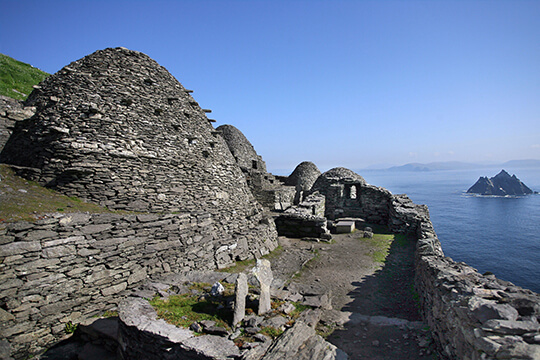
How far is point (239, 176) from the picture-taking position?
1326 cm

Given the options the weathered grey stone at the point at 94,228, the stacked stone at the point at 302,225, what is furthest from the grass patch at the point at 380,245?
the weathered grey stone at the point at 94,228

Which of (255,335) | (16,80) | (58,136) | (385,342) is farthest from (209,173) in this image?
(16,80)

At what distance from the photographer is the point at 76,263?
6527 millimetres

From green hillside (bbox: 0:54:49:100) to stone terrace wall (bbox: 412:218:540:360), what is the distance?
1990 centimetres

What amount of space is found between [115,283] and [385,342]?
6672mm

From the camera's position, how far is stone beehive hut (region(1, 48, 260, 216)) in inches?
328

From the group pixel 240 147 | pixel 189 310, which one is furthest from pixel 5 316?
pixel 240 147

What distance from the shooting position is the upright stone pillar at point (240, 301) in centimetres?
522

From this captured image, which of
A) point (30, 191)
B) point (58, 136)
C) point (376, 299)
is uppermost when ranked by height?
point (58, 136)

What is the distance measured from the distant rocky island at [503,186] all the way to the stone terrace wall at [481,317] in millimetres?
41085

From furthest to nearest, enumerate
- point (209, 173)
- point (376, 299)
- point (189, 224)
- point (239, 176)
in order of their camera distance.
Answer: point (239, 176) < point (209, 173) < point (189, 224) < point (376, 299)

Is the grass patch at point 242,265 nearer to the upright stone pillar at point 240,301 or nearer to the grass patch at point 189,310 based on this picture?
the grass patch at point 189,310

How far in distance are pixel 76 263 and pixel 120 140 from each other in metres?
4.23

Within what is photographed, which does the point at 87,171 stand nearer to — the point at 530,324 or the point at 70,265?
the point at 70,265
